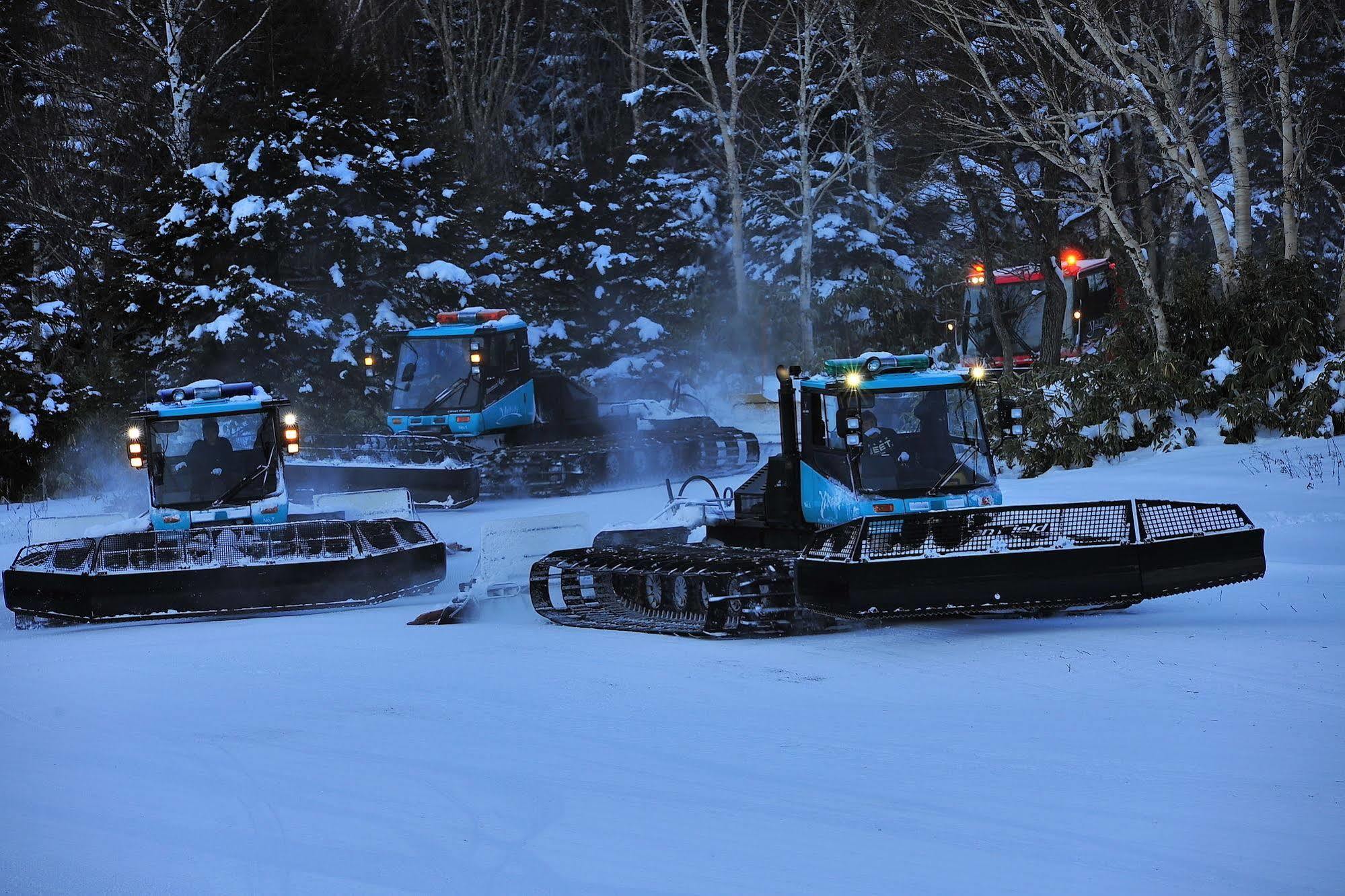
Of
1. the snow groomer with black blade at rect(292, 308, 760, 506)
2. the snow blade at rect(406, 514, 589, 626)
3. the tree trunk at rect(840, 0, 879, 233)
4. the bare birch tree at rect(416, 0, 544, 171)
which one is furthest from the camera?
the bare birch tree at rect(416, 0, 544, 171)

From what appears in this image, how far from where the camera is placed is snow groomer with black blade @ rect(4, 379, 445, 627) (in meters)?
11.8

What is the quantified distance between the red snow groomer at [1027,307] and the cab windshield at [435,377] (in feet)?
44.6

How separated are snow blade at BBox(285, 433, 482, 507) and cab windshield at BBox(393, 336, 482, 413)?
1.19 m

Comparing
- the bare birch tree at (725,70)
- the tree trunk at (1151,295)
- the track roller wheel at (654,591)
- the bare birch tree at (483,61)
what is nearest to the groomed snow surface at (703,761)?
the track roller wheel at (654,591)

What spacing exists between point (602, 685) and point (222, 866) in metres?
3.22

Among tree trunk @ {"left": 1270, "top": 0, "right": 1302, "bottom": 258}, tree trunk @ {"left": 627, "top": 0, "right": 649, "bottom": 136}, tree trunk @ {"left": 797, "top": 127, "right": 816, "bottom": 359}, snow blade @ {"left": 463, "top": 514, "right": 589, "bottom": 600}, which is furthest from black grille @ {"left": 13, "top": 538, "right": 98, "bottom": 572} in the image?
tree trunk @ {"left": 627, "top": 0, "right": 649, "bottom": 136}

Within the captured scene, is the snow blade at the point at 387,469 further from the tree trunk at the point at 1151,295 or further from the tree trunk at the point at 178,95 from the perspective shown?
the tree trunk at the point at 178,95

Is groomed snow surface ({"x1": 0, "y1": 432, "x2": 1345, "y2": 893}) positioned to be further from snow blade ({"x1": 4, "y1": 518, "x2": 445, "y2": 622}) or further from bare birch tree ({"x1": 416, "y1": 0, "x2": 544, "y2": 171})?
bare birch tree ({"x1": 416, "y1": 0, "x2": 544, "y2": 171})

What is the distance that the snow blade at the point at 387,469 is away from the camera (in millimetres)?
18688

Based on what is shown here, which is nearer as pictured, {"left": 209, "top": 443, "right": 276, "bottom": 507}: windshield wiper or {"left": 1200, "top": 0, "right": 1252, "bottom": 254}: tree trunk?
{"left": 209, "top": 443, "right": 276, "bottom": 507}: windshield wiper

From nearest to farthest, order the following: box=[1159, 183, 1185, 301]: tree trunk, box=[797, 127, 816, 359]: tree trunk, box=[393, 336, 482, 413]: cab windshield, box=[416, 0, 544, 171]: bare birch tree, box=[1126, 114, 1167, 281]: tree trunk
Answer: box=[393, 336, 482, 413]: cab windshield → box=[1126, 114, 1167, 281]: tree trunk → box=[1159, 183, 1185, 301]: tree trunk → box=[797, 127, 816, 359]: tree trunk → box=[416, 0, 544, 171]: bare birch tree

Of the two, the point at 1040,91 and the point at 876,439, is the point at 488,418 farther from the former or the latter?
the point at 876,439

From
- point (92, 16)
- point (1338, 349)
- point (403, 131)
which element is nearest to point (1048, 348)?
point (1338, 349)

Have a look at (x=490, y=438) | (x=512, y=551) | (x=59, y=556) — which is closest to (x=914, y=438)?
(x=512, y=551)
